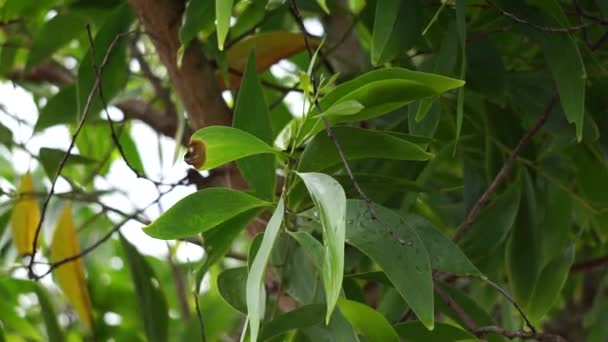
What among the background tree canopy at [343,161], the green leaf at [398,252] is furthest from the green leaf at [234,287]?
the green leaf at [398,252]

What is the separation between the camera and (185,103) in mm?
713

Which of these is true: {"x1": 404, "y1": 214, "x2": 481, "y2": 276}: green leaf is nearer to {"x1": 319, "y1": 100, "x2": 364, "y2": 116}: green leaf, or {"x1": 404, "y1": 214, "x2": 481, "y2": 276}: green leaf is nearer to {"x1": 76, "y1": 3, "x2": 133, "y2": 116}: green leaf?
{"x1": 319, "y1": 100, "x2": 364, "y2": 116}: green leaf

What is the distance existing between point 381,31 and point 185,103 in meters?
0.22

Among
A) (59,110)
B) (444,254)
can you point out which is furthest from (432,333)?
(59,110)

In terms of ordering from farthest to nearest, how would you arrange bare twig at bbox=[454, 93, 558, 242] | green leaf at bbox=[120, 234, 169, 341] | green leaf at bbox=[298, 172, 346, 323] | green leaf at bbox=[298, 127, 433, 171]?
green leaf at bbox=[120, 234, 169, 341] → bare twig at bbox=[454, 93, 558, 242] → green leaf at bbox=[298, 127, 433, 171] → green leaf at bbox=[298, 172, 346, 323]

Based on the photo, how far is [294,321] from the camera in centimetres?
51

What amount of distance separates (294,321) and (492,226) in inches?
9.1

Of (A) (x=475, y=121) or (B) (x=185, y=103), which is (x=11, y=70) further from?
(A) (x=475, y=121)

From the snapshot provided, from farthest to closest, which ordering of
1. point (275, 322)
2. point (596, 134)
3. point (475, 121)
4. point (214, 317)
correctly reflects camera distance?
1. point (214, 317)
2. point (475, 121)
3. point (596, 134)
4. point (275, 322)

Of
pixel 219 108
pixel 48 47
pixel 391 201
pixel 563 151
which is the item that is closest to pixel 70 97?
pixel 48 47

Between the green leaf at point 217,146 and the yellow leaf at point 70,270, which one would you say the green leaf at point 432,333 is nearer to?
the green leaf at point 217,146

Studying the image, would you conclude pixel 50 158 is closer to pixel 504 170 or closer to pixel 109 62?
pixel 109 62

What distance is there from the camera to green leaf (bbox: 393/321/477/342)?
542 millimetres

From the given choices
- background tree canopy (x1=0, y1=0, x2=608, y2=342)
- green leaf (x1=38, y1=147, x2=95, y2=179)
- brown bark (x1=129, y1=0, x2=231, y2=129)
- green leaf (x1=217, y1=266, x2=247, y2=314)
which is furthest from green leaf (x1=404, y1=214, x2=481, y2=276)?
green leaf (x1=38, y1=147, x2=95, y2=179)
